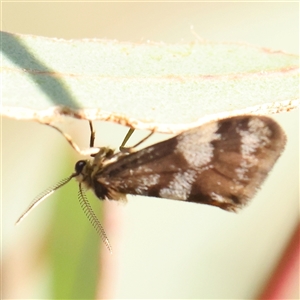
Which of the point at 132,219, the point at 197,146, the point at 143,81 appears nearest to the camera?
the point at 143,81

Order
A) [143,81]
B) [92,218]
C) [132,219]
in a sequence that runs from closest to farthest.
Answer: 1. [143,81]
2. [92,218]
3. [132,219]

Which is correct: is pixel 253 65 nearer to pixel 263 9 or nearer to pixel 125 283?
pixel 125 283

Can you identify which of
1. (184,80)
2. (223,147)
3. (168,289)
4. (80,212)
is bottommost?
(168,289)

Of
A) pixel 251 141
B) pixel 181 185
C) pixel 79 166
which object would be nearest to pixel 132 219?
pixel 79 166

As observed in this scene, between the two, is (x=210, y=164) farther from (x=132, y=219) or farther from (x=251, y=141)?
(x=132, y=219)

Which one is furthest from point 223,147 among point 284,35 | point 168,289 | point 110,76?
point 284,35
